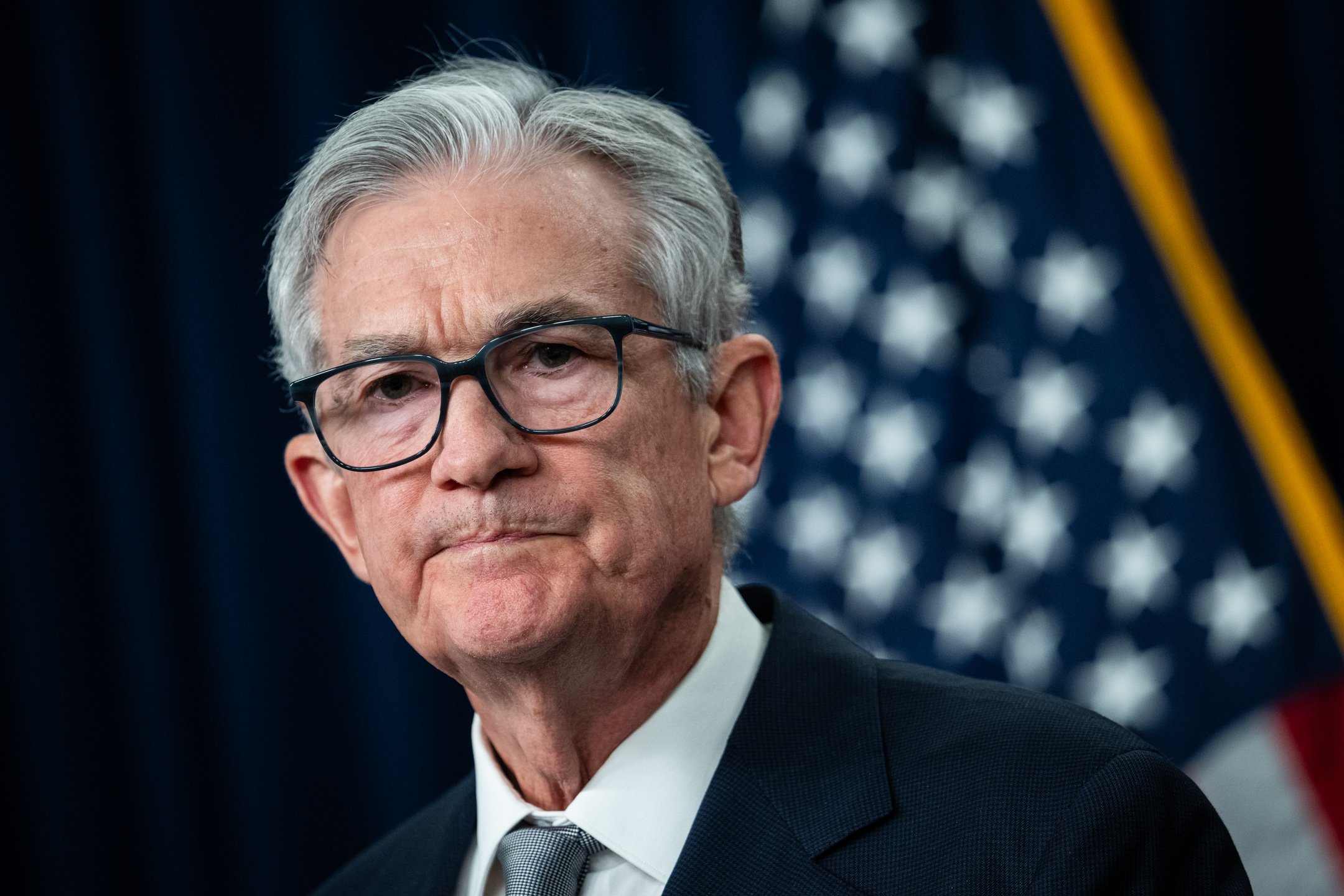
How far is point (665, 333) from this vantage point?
1584 millimetres

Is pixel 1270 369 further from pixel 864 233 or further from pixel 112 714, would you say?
pixel 112 714

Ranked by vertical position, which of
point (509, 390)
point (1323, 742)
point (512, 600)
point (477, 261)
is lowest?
point (1323, 742)

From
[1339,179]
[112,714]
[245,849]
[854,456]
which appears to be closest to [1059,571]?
[854,456]

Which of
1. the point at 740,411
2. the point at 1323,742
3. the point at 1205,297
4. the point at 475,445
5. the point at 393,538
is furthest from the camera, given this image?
the point at 1205,297

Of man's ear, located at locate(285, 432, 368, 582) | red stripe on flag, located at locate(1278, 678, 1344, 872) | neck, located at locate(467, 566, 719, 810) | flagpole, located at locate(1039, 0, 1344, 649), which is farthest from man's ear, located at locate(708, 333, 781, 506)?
red stripe on flag, located at locate(1278, 678, 1344, 872)

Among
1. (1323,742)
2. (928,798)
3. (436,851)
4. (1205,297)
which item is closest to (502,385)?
(928,798)

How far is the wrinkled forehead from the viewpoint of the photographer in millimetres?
1489

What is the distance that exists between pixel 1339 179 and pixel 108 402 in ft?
10.7

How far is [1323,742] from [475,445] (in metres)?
2.60

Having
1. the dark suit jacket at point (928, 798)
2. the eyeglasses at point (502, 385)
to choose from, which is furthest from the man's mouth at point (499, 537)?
the dark suit jacket at point (928, 798)

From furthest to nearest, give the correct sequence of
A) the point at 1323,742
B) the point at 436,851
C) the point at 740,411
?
1. the point at 1323,742
2. the point at 436,851
3. the point at 740,411

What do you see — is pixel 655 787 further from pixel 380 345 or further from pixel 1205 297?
pixel 1205 297

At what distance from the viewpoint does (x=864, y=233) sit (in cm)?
334

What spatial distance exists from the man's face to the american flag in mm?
1740
